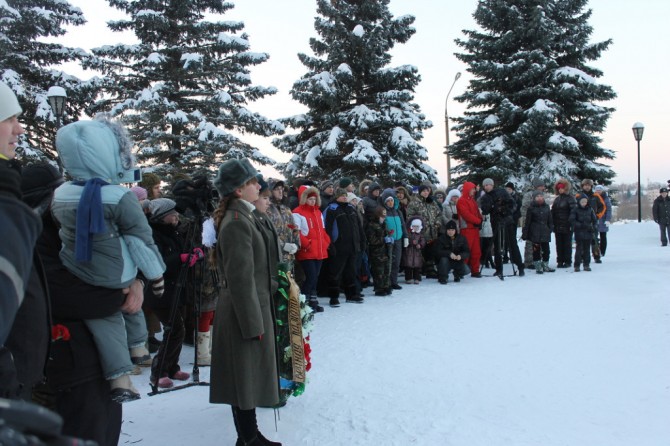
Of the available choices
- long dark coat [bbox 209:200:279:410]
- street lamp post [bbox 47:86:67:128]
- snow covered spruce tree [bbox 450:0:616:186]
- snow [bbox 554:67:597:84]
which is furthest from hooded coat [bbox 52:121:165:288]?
snow [bbox 554:67:597:84]

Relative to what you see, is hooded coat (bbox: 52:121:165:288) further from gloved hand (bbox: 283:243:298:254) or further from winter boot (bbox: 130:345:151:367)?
gloved hand (bbox: 283:243:298:254)

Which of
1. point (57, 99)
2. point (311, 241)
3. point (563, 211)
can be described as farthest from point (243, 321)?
point (57, 99)

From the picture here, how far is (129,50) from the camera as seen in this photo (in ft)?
66.4

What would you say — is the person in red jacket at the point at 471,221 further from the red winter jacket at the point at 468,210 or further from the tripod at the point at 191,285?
the tripod at the point at 191,285

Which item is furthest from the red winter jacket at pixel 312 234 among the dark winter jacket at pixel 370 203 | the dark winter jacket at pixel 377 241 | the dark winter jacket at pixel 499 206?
the dark winter jacket at pixel 499 206

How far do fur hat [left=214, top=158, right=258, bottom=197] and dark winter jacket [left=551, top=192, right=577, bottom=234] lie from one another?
10651mm

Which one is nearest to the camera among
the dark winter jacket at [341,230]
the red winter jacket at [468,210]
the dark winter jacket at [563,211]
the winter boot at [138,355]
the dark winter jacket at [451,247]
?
the winter boot at [138,355]

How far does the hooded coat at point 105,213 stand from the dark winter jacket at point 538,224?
1089cm

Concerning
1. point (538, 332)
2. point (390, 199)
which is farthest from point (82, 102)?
point (538, 332)

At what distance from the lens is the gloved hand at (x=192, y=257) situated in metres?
5.23

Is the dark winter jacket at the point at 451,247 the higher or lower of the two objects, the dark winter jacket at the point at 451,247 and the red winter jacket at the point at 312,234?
the lower

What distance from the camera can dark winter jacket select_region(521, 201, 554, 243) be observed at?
39.4 ft

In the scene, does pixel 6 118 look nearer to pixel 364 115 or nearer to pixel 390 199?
pixel 390 199

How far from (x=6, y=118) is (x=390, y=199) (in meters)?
8.89
